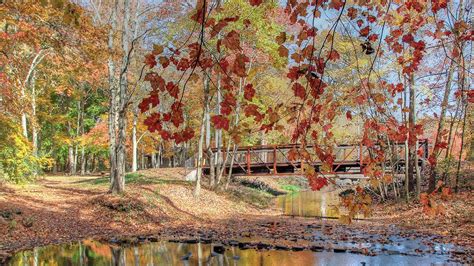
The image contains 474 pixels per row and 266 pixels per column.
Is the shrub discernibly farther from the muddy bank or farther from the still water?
the still water

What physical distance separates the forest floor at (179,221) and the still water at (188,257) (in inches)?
27.2

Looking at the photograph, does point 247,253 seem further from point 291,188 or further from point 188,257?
→ point 291,188

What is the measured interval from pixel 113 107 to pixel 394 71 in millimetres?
11047

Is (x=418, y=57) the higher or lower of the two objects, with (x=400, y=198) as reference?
higher

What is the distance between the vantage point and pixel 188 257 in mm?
8406

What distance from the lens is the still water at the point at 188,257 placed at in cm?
789

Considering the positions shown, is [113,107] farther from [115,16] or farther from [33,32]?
[33,32]

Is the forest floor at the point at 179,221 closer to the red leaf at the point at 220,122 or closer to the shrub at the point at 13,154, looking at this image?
the shrub at the point at 13,154

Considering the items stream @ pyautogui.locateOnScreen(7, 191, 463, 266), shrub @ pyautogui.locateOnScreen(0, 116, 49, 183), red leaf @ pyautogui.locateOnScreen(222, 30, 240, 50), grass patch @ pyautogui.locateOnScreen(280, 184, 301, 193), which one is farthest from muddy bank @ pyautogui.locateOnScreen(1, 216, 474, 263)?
grass patch @ pyautogui.locateOnScreen(280, 184, 301, 193)

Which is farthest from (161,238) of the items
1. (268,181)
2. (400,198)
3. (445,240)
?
(268,181)

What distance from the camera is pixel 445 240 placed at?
9914mm

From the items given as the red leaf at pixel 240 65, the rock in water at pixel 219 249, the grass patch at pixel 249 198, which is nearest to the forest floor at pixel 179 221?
the rock in water at pixel 219 249

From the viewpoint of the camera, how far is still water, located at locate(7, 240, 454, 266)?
789 cm

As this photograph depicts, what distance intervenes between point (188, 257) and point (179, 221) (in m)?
5.58
